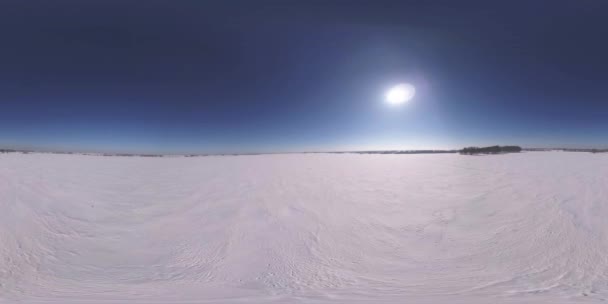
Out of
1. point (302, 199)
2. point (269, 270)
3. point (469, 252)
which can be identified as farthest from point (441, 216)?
point (269, 270)

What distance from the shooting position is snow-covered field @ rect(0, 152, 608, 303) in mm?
4574

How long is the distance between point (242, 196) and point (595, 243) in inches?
392

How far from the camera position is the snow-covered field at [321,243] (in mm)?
4574

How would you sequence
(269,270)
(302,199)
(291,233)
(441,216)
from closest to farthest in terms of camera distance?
(269,270) → (291,233) → (441,216) → (302,199)

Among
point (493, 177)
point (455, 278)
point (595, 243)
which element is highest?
point (493, 177)

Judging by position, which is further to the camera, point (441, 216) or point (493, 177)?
point (493, 177)

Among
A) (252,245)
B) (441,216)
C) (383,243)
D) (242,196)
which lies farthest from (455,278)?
(242,196)

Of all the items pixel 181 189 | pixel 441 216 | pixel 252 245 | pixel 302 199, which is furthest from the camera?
pixel 181 189

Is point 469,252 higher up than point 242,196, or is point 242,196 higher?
point 242,196

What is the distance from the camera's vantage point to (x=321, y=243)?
660 centimetres

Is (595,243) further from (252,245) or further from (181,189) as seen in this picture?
(181,189)

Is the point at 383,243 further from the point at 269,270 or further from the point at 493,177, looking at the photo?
the point at 493,177

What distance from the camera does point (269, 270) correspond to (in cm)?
547

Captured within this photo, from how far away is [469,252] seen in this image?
6059mm
